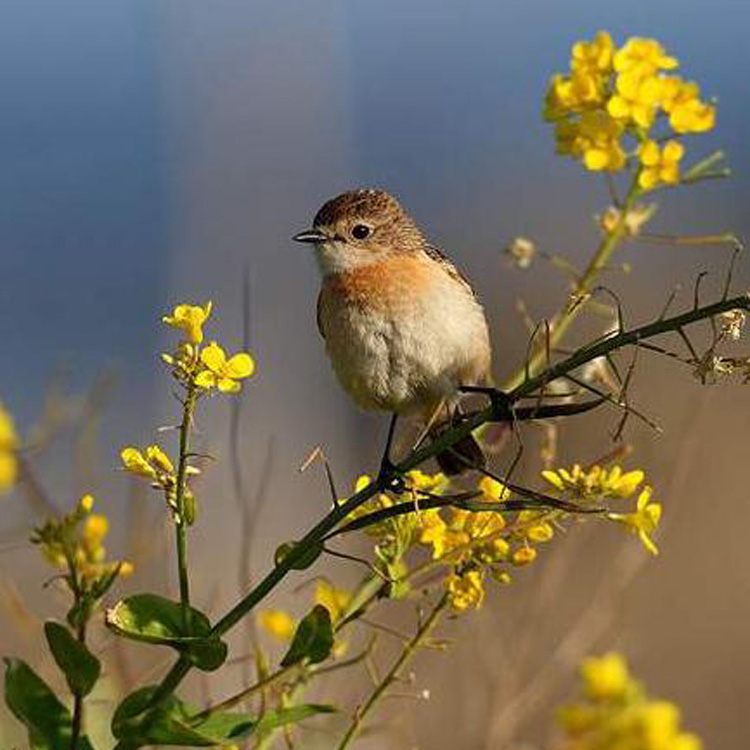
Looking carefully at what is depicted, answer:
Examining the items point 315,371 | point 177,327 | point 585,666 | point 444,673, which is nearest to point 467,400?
point 177,327

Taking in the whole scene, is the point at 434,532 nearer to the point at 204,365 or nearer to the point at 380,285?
the point at 204,365

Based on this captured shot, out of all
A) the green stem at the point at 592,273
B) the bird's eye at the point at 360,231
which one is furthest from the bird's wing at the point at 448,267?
the green stem at the point at 592,273

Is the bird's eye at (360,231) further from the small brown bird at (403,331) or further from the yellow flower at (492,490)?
the yellow flower at (492,490)

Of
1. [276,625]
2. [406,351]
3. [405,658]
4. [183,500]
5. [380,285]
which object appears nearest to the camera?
[183,500]

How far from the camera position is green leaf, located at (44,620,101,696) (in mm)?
1994

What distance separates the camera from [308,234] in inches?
147

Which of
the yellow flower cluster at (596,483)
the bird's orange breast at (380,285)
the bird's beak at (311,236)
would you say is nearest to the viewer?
the yellow flower cluster at (596,483)

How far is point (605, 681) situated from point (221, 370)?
1.07 m

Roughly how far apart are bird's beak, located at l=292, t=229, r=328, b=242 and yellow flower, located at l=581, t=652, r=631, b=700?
8.68 feet

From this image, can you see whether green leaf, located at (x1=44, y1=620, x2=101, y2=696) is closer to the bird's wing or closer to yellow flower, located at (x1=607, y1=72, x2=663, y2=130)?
yellow flower, located at (x1=607, y1=72, x2=663, y2=130)

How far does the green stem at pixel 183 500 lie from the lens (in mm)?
1969

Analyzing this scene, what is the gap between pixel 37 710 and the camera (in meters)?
2.11

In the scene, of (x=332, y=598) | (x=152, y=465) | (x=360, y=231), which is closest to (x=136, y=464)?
(x=152, y=465)

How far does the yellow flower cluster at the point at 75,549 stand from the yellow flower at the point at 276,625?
818mm
